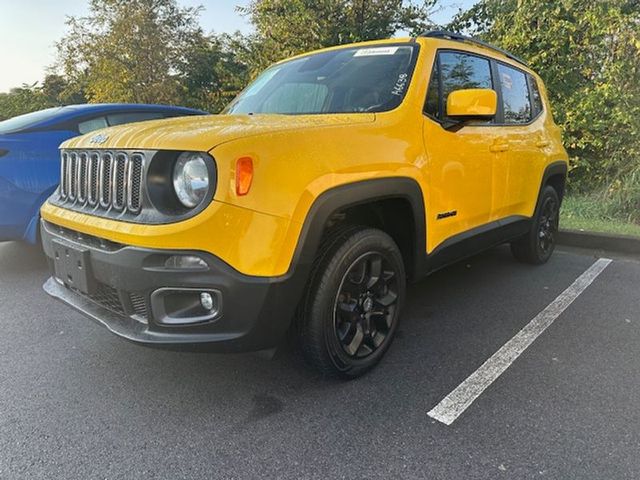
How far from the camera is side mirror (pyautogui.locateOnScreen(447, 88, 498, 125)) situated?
2.64 metres

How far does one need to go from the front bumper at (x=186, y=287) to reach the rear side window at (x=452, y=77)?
151 cm

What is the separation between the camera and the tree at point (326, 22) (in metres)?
9.78

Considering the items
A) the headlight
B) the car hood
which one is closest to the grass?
the car hood

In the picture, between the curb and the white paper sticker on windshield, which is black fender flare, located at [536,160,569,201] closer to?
the curb

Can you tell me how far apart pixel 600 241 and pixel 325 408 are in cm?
438

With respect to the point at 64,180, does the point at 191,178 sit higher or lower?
higher

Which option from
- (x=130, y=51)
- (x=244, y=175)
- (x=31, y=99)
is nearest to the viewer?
(x=244, y=175)

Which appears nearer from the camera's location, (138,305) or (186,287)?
(186,287)

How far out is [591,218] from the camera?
21.0 ft

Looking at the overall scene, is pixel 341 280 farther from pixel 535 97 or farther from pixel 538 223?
pixel 535 97

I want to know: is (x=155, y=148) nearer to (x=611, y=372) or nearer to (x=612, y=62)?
(x=611, y=372)

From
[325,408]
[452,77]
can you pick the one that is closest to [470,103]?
[452,77]

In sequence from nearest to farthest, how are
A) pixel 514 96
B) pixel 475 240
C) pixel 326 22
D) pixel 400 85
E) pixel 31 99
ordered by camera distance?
pixel 400 85 < pixel 475 240 < pixel 514 96 < pixel 326 22 < pixel 31 99

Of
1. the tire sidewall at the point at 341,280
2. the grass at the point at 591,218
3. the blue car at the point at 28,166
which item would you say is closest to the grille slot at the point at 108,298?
the tire sidewall at the point at 341,280
